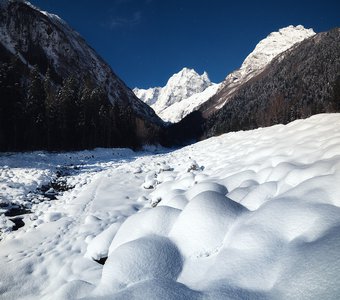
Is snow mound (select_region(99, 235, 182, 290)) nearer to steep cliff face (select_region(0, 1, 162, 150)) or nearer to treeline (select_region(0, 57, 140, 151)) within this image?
treeline (select_region(0, 57, 140, 151))

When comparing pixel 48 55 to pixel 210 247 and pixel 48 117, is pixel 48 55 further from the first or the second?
pixel 210 247

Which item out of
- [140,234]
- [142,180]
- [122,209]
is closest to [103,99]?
[142,180]

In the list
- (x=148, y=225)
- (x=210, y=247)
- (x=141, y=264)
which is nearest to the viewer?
(x=141, y=264)

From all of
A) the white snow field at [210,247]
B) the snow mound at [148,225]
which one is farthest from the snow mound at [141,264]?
the snow mound at [148,225]

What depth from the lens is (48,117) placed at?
48.1 meters

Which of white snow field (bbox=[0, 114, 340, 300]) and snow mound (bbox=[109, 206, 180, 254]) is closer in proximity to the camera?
white snow field (bbox=[0, 114, 340, 300])

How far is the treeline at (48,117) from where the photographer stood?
41175 millimetres

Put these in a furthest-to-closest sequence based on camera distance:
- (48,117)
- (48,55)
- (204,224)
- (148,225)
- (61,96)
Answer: (48,55), (61,96), (48,117), (148,225), (204,224)

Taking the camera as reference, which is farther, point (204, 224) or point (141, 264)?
point (204, 224)

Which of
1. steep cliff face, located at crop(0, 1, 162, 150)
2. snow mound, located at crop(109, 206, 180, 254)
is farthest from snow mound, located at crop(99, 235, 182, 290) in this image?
steep cliff face, located at crop(0, 1, 162, 150)

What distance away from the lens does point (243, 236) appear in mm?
4215

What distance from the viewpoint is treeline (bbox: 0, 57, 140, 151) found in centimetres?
4118

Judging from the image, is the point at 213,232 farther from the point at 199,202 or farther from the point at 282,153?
the point at 282,153

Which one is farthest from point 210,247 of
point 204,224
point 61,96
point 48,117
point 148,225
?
point 61,96
